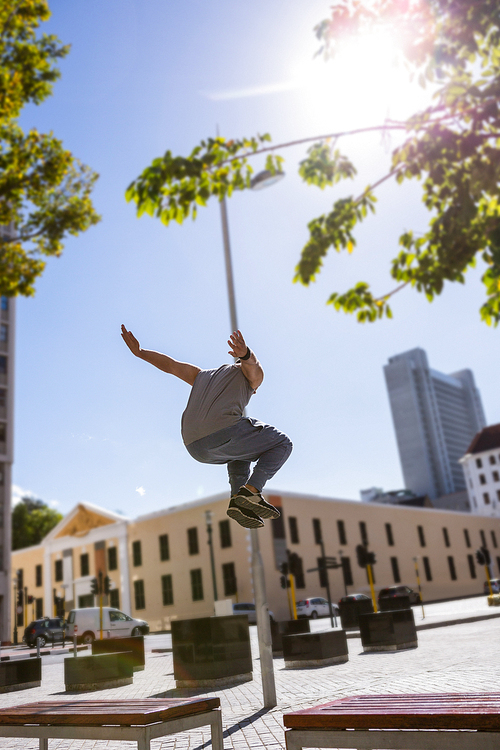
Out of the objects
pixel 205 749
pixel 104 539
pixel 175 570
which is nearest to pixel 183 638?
pixel 205 749

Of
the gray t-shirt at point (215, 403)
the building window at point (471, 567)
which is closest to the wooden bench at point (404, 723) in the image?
the gray t-shirt at point (215, 403)

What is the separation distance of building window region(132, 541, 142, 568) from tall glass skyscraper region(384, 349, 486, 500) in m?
132

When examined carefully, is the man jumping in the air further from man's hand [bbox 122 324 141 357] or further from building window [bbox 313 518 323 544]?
building window [bbox 313 518 323 544]

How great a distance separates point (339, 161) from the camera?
7.84 metres

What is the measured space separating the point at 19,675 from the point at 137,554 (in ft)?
107

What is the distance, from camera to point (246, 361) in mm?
3990

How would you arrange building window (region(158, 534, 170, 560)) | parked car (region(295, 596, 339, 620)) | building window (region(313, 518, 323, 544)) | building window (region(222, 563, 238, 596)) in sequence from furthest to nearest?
building window (region(313, 518, 323, 544)) < building window (region(158, 534, 170, 560)) < building window (region(222, 563, 238, 596)) < parked car (region(295, 596, 339, 620))

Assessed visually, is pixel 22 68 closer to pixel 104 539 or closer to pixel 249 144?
pixel 249 144

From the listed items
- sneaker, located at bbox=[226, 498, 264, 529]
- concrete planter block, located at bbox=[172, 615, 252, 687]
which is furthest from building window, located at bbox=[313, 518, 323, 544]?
sneaker, located at bbox=[226, 498, 264, 529]

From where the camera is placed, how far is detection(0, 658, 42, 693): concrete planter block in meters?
13.1

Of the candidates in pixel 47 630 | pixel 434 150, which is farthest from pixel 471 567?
pixel 434 150

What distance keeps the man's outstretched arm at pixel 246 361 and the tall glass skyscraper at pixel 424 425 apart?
16986 cm

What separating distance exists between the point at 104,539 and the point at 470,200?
38.2 m

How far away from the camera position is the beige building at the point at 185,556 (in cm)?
4172
